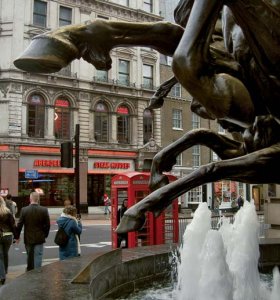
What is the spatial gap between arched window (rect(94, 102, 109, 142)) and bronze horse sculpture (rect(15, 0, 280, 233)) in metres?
32.5

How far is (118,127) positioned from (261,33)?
34730mm

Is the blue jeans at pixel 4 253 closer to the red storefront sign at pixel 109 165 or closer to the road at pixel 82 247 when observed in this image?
the road at pixel 82 247

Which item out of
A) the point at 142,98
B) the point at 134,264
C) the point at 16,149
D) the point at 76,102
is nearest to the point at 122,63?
the point at 142,98

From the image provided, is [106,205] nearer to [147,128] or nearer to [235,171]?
[147,128]

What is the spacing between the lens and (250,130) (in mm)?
4082

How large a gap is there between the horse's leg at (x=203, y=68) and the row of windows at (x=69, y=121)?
2784cm

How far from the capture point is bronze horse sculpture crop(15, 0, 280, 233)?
117 inches

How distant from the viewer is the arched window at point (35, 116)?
109 ft

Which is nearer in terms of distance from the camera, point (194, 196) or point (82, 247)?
point (82, 247)

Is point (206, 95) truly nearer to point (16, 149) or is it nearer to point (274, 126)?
point (274, 126)

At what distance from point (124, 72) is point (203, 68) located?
1421 inches

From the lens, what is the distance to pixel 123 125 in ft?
125

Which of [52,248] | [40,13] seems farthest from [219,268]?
[40,13]

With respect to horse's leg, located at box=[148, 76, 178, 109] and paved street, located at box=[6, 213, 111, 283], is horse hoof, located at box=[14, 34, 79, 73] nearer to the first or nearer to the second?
horse's leg, located at box=[148, 76, 178, 109]
